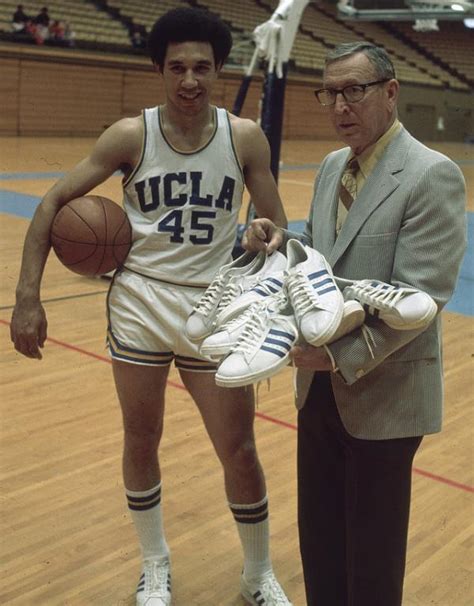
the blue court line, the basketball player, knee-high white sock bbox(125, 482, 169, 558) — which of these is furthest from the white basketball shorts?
Result: the blue court line

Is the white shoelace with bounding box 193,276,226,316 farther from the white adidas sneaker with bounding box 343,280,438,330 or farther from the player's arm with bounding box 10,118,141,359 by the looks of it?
the player's arm with bounding box 10,118,141,359

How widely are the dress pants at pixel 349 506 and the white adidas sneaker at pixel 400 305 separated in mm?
388

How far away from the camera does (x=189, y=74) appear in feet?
7.29

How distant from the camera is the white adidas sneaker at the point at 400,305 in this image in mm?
1484

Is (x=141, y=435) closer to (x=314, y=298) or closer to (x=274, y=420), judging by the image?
(x=314, y=298)

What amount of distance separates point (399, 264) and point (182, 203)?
90cm

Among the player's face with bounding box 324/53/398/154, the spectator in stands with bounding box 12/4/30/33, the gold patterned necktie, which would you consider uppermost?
the player's face with bounding box 324/53/398/154

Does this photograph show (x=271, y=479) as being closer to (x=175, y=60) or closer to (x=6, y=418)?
(x=6, y=418)

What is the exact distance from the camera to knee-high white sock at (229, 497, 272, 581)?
2.53m

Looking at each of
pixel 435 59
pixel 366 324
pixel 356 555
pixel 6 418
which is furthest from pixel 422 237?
pixel 435 59

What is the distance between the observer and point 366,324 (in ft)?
5.25

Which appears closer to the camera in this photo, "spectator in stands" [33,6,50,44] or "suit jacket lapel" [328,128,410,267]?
"suit jacket lapel" [328,128,410,267]

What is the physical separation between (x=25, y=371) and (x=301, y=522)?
9.06 feet

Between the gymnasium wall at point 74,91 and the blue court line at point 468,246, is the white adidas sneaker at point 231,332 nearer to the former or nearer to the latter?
the blue court line at point 468,246
